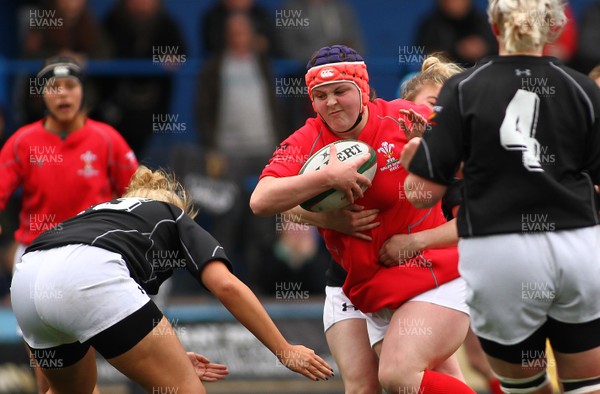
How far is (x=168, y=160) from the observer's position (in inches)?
412

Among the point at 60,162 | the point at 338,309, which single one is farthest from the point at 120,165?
the point at 338,309

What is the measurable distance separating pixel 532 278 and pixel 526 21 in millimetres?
976

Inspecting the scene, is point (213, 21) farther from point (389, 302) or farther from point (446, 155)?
point (446, 155)

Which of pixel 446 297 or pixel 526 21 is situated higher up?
pixel 526 21

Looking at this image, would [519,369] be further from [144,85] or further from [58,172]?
[144,85]

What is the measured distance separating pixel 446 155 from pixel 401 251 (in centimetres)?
117

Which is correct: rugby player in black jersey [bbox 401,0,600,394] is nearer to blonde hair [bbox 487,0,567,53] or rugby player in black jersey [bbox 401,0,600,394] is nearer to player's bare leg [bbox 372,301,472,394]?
blonde hair [bbox 487,0,567,53]

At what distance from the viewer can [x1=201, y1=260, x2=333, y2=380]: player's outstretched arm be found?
15.8 feet

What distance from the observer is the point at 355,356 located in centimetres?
546

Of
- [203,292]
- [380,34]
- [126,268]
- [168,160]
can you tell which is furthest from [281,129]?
[126,268]

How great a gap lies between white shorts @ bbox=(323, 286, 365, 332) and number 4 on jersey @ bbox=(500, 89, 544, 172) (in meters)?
1.75

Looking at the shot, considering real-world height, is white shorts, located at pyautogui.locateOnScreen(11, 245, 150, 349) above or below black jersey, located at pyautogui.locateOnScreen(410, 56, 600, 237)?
below

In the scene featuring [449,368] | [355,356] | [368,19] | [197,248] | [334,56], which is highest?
[368,19]

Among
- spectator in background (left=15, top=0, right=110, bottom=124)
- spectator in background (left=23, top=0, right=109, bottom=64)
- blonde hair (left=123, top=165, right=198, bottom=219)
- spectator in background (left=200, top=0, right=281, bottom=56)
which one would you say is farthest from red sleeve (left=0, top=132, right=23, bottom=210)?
spectator in background (left=200, top=0, right=281, bottom=56)
